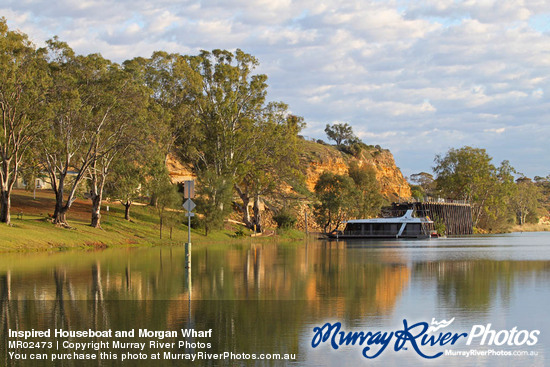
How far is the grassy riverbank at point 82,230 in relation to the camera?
5088cm

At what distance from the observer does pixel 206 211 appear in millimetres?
73500

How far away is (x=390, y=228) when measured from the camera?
106500 millimetres

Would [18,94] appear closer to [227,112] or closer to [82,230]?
[82,230]

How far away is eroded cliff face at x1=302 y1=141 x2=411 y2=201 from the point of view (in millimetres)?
129375

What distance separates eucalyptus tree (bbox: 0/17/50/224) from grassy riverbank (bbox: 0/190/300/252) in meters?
4.39

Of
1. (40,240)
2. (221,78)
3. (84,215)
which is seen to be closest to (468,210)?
(221,78)

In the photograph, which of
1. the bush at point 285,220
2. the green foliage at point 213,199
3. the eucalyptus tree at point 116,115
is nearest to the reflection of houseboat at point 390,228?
the bush at point 285,220

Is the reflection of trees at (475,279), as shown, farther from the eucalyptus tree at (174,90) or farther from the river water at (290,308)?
the eucalyptus tree at (174,90)

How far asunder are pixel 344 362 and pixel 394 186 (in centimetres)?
14836

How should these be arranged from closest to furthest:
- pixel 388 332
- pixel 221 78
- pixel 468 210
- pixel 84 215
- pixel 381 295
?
1. pixel 388 332
2. pixel 381 295
3. pixel 84 215
4. pixel 221 78
5. pixel 468 210

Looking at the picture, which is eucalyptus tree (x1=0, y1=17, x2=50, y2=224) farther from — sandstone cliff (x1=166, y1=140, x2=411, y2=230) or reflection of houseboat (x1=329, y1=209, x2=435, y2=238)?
reflection of houseboat (x1=329, y1=209, x2=435, y2=238)

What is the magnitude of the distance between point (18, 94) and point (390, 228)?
6798cm

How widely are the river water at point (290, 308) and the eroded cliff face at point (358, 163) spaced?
9342 cm

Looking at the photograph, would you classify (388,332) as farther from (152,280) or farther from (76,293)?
(152,280)
